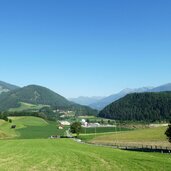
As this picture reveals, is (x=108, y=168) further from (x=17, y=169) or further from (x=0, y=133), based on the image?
(x=0, y=133)

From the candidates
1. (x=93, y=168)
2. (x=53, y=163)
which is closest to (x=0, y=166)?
(x=53, y=163)

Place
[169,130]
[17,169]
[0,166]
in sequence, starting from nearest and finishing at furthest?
[17,169] → [0,166] → [169,130]

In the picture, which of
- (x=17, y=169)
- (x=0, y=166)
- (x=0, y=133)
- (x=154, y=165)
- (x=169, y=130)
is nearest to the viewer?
(x=17, y=169)

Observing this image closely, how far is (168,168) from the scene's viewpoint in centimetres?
4222

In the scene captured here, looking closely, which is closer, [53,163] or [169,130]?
[53,163]

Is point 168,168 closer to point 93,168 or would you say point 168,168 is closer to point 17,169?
point 93,168

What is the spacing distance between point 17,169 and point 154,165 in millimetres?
16819

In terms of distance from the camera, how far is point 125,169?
4081 centimetres

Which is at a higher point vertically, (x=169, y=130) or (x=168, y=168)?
(x=169, y=130)

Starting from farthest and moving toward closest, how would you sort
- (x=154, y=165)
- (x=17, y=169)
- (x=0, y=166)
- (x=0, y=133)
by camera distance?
(x=0, y=133), (x=154, y=165), (x=0, y=166), (x=17, y=169)

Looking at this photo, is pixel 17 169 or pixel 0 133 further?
pixel 0 133

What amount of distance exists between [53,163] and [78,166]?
4045 mm

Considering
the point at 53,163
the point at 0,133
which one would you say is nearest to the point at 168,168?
the point at 53,163

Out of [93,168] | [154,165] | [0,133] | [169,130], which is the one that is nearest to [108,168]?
[93,168]
